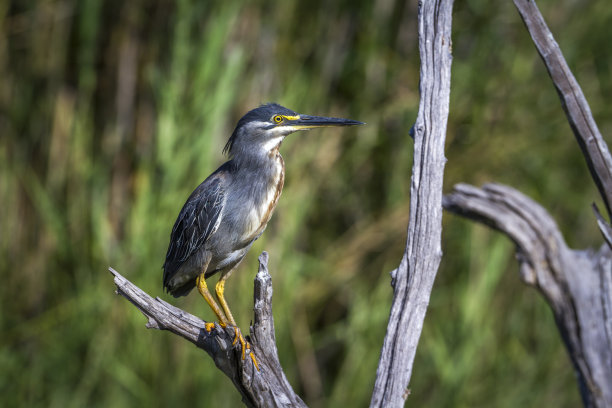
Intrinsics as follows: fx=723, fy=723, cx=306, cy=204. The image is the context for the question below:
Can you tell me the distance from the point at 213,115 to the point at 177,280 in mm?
1848

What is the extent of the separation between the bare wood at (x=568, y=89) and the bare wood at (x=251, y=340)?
1.29 m

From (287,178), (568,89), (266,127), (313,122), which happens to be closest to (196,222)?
(266,127)

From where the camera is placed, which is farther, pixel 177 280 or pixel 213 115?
pixel 213 115

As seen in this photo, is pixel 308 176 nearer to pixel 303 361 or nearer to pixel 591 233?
pixel 303 361

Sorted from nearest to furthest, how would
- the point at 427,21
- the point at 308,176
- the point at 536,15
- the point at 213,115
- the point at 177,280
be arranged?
the point at 427,21 → the point at 536,15 → the point at 177,280 → the point at 213,115 → the point at 308,176

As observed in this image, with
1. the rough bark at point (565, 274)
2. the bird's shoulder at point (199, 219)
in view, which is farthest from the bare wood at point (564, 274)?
the bird's shoulder at point (199, 219)

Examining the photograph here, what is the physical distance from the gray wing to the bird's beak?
0.44 metres

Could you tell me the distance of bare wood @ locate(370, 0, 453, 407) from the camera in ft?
7.99

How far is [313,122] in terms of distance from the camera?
3.16 meters

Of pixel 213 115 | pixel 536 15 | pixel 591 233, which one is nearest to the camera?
pixel 536 15

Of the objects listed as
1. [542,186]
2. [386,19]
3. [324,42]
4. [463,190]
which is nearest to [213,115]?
[324,42]

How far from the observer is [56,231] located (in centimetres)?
527

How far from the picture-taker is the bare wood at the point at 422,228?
95.9 inches

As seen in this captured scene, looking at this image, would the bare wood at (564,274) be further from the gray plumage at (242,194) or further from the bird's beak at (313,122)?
the gray plumage at (242,194)
